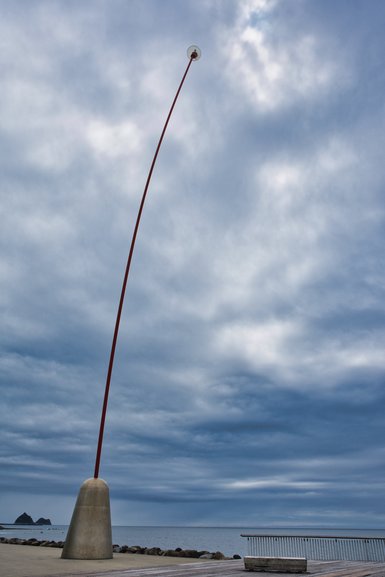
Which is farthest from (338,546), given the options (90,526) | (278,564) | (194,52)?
(194,52)

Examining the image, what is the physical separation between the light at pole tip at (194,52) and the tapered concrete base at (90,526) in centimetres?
1941

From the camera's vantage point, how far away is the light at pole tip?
2358 cm

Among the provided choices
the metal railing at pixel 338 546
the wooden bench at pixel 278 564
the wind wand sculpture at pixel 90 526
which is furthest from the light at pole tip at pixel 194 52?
the metal railing at pixel 338 546

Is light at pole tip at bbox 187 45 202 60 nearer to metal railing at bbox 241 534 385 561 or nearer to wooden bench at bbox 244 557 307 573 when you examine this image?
wooden bench at bbox 244 557 307 573

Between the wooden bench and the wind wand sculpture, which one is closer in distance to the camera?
the wooden bench

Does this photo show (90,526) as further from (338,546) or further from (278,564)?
(338,546)

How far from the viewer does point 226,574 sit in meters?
13.4

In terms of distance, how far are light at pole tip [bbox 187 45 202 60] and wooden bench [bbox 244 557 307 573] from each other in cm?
2108

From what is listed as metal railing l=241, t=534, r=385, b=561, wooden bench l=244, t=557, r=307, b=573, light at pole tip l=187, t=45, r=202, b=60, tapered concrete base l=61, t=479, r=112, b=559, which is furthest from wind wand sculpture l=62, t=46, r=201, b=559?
light at pole tip l=187, t=45, r=202, b=60

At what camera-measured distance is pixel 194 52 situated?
23.7 metres

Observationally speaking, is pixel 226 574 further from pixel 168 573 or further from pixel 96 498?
pixel 96 498

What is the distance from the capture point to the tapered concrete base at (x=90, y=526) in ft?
59.0

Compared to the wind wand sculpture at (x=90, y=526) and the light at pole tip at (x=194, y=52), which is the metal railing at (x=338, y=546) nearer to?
the wind wand sculpture at (x=90, y=526)

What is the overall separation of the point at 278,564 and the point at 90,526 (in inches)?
289
